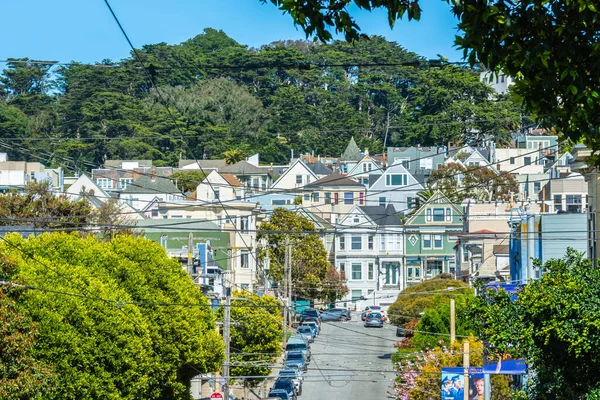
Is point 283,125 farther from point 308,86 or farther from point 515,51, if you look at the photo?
point 515,51

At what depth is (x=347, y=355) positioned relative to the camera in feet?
238

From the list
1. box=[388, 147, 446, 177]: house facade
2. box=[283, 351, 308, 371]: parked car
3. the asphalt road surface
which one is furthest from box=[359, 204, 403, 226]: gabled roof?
box=[283, 351, 308, 371]: parked car

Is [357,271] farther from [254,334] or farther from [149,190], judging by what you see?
[254,334]

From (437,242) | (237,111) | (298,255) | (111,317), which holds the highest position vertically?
(237,111)

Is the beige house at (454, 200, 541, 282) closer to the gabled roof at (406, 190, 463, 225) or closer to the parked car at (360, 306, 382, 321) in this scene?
the parked car at (360, 306, 382, 321)

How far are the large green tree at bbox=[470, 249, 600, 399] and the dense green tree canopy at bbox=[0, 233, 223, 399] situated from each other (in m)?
16.2

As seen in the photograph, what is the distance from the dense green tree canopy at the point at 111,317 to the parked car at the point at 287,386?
330cm

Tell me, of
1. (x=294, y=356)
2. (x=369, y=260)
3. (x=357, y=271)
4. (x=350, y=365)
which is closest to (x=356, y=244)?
(x=369, y=260)

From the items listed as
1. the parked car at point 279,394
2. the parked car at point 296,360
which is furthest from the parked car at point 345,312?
→ the parked car at point 279,394

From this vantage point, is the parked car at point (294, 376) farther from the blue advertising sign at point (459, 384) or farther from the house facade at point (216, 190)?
the house facade at point (216, 190)

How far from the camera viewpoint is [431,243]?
346 feet

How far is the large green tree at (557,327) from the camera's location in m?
19.6

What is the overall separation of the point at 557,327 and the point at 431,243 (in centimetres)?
8574

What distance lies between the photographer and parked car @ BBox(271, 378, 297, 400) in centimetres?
5383
